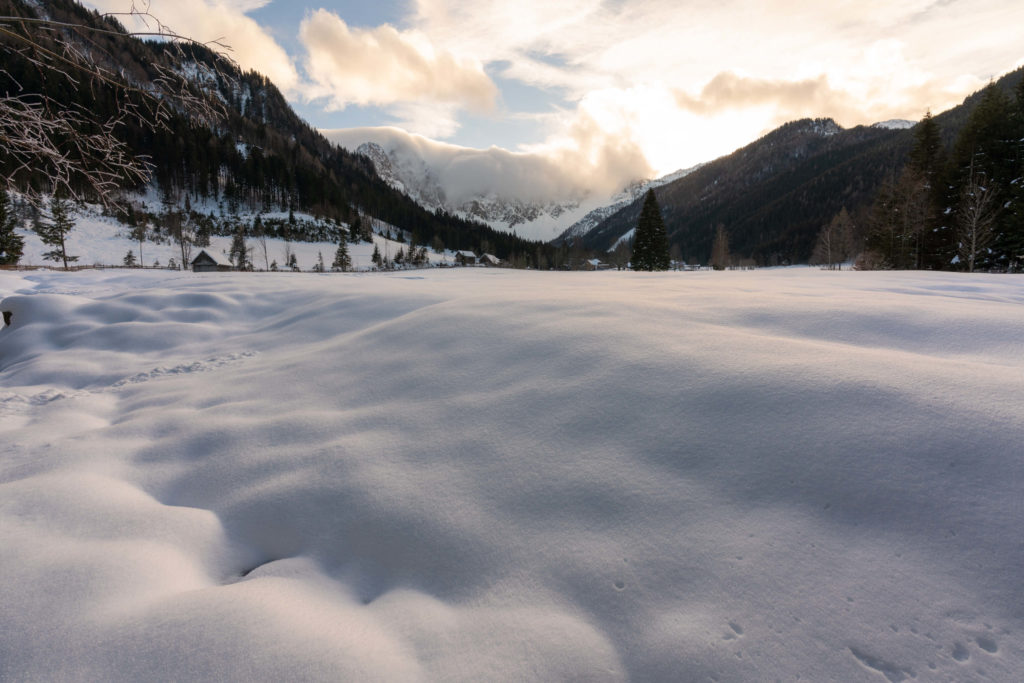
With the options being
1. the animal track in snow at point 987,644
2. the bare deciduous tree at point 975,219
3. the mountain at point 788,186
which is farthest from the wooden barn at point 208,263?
the mountain at point 788,186

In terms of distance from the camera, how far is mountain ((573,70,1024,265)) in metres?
97.0

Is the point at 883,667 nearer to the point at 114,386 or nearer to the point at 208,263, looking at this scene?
the point at 114,386

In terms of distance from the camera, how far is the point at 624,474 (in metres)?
2.01

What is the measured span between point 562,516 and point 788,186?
16814 cm

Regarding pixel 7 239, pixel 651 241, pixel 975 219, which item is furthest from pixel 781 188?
pixel 7 239

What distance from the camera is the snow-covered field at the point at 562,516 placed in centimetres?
128

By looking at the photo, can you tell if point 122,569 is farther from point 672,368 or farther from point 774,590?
point 672,368

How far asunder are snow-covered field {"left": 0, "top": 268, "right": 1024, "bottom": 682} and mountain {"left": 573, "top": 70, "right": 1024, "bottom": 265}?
84.1 metres

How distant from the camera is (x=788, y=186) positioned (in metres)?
133

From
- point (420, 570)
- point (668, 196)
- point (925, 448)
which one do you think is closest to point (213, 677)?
point (420, 570)

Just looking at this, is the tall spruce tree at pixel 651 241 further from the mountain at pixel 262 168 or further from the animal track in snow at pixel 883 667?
the mountain at pixel 262 168

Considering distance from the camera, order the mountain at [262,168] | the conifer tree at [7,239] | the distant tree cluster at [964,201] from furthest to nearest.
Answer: the mountain at [262,168], the conifer tree at [7,239], the distant tree cluster at [964,201]

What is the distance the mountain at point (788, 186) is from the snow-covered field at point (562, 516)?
84056 millimetres

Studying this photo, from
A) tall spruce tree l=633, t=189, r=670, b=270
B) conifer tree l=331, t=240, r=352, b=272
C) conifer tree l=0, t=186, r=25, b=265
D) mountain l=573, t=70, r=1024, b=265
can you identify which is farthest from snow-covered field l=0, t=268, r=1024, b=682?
mountain l=573, t=70, r=1024, b=265
